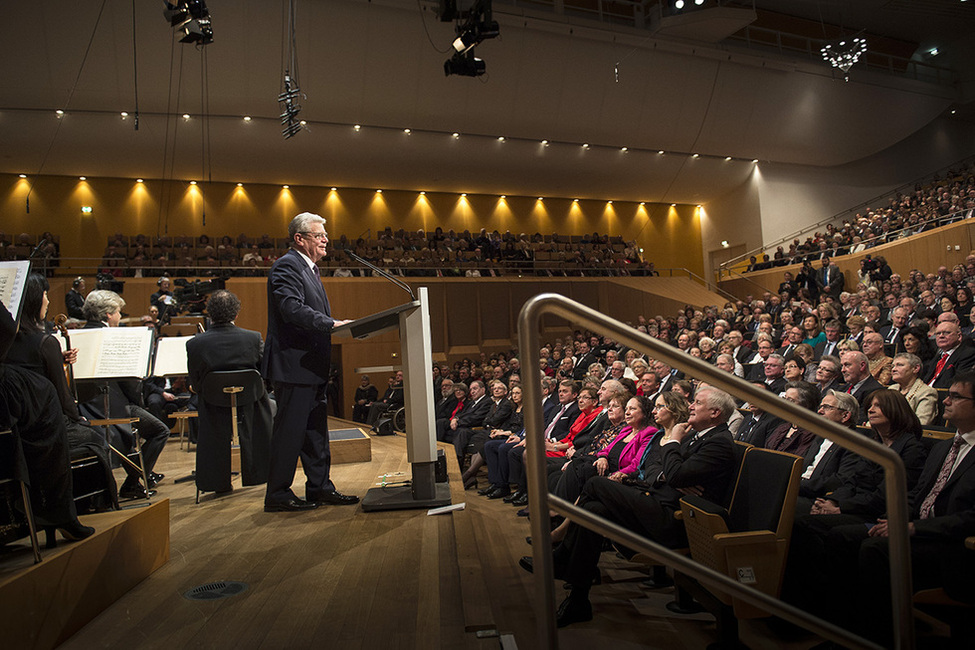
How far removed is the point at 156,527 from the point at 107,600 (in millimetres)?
338

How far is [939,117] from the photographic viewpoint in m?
17.7

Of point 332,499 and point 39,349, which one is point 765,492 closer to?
point 332,499

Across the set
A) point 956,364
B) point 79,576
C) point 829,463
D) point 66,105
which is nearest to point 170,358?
point 79,576

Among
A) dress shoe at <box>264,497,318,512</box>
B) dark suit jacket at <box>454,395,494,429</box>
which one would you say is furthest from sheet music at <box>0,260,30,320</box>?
dark suit jacket at <box>454,395,494,429</box>

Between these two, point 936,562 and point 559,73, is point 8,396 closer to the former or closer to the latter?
point 936,562

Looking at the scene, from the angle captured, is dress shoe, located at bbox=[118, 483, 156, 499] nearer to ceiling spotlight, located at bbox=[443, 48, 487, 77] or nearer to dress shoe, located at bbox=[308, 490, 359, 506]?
dress shoe, located at bbox=[308, 490, 359, 506]

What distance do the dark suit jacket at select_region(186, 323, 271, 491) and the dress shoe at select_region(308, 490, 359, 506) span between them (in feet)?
1.93

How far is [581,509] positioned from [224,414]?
2.67 metres

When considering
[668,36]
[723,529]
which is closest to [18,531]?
[723,529]

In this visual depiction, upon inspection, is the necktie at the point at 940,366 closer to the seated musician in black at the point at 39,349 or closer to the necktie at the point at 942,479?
the necktie at the point at 942,479

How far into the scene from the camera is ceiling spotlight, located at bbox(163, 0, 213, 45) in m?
6.34

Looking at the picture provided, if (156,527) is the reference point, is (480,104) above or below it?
above

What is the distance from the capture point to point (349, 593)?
5.94ft

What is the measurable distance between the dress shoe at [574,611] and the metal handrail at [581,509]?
145 cm
